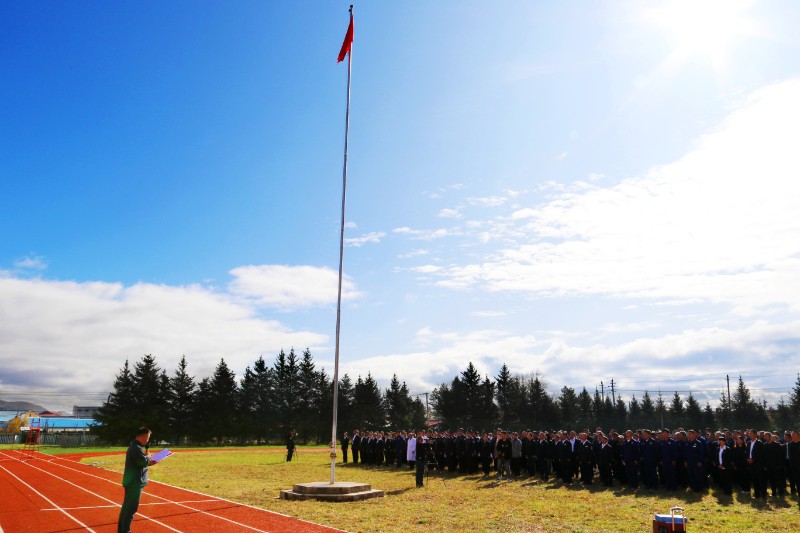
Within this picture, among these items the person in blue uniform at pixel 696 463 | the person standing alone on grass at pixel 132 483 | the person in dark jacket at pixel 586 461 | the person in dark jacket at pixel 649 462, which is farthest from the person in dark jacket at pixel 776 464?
the person standing alone on grass at pixel 132 483

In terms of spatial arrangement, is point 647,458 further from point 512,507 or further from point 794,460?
point 512,507

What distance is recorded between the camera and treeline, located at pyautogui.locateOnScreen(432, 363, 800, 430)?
6356 cm

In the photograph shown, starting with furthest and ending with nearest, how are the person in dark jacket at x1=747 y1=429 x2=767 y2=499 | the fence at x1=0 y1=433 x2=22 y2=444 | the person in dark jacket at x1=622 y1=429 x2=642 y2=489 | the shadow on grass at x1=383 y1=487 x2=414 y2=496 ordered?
1. the fence at x1=0 y1=433 x2=22 y2=444
2. the person in dark jacket at x1=622 y1=429 x2=642 y2=489
3. the shadow on grass at x1=383 y1=487 x2=414 y2=496
4. the person in dark jacket at x1=747 y1=429 x2=767 y2=499

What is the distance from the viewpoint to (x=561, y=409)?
7206cm

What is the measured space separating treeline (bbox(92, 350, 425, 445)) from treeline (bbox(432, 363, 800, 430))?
27.4ft

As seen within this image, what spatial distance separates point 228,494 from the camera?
55.3 feet

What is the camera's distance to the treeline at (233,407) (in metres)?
63.5

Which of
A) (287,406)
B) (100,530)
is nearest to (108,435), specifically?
(287,406)

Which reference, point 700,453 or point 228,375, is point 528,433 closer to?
point 700,453

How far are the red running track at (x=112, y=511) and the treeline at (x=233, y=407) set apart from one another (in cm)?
4569

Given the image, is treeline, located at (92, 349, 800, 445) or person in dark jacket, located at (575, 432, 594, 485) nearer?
person in dark jacket, located at (575, 432, 594, 485)

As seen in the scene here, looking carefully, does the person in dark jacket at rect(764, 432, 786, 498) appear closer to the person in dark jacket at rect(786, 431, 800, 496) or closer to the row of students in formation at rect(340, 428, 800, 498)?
the row of students in formation at rect(340, 428, 800, 498)

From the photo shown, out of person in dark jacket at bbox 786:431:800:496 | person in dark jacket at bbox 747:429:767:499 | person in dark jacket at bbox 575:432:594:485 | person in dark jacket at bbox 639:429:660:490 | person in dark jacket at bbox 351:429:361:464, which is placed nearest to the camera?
person in dark jacket at bbox 786:431:800:496

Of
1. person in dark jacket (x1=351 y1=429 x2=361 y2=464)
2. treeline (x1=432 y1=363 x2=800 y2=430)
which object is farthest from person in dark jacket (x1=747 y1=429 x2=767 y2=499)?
treeline (x1=432 y1=363 x2=800 y2=430)
